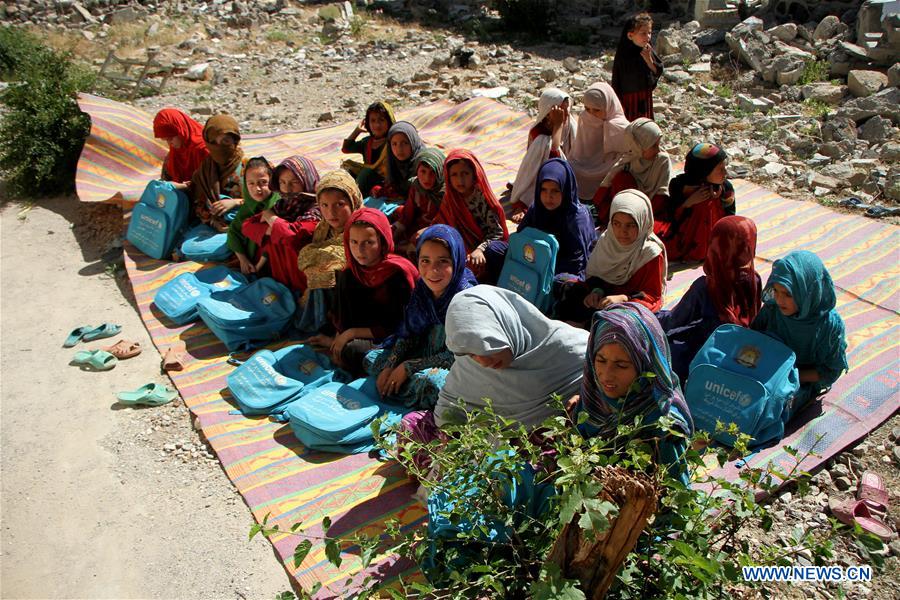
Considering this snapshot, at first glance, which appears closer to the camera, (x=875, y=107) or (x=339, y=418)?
(x=339, y=418)

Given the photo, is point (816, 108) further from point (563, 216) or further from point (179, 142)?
point (179, 142)

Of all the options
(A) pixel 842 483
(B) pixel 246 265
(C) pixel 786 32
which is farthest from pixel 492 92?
(A) pixel 842 483

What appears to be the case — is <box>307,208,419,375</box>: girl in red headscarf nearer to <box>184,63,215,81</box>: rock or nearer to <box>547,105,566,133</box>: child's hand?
<box>547,105,566,133</box>: child's hand

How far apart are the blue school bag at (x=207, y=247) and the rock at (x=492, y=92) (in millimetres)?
4586

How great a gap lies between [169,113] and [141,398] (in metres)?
3.01

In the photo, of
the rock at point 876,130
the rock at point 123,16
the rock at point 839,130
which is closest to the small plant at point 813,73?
the rock at point 839,130

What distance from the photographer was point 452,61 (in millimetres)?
11164

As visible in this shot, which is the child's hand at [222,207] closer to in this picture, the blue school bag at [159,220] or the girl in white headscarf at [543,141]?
the blue school bag at [159,220]

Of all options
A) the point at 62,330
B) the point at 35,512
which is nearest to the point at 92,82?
the point at 62,330

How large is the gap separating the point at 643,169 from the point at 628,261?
1617 mm

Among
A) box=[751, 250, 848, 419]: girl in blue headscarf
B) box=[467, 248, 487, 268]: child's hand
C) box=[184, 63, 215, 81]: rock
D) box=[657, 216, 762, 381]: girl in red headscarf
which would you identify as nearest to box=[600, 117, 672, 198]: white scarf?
box=[467, 248, 487, 268]: child's hand

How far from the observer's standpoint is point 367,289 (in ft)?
14.4

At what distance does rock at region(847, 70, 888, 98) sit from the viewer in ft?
26.6

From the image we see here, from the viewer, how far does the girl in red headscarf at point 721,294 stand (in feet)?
12.4
